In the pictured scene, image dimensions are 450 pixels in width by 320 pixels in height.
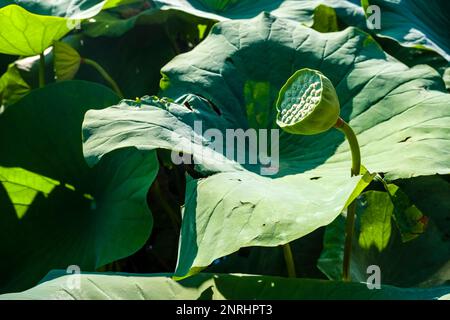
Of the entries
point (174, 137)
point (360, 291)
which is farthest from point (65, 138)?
point (360, 291)

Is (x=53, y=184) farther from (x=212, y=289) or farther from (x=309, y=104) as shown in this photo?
(x=309, y=104)

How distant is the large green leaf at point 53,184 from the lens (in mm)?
1318

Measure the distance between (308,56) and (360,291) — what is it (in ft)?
1.65

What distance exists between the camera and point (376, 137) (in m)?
1.15

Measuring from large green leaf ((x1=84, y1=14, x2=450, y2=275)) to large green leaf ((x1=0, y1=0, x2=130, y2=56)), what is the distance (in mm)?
252

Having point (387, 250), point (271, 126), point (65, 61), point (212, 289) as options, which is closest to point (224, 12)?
point (65, 61)

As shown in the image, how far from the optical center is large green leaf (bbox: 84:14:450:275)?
92 cm

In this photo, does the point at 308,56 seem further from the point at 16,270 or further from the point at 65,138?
the point at 16,270

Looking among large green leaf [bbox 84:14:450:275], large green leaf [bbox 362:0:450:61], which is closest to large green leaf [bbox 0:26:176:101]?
large green leaf [bbox 84:14:450:275]

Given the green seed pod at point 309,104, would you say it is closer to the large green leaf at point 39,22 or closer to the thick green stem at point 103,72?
the large green leaf at point 39,22

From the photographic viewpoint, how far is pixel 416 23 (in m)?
1.51

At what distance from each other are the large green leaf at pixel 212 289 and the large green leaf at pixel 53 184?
297mm

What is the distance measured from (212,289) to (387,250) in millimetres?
353

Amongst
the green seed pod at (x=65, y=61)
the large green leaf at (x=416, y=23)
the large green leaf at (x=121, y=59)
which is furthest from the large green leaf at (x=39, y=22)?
the large green leaf at (x=416, y=23)
